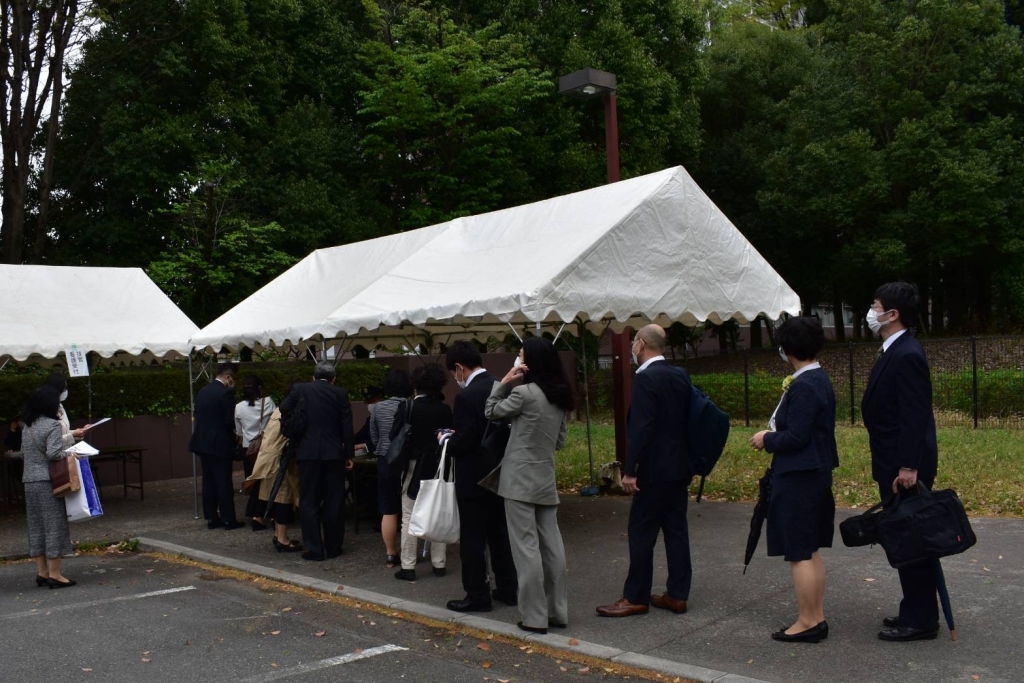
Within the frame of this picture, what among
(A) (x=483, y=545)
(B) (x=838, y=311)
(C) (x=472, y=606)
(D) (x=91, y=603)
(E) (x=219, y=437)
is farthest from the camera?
→ (B) (x=838, y=311)

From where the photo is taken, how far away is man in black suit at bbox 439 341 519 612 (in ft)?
20.8

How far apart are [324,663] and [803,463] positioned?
3.12 meters

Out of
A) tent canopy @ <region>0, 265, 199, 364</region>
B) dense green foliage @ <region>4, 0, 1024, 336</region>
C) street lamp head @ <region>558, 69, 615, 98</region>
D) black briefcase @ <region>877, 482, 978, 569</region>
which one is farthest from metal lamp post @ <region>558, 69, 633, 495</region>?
dense green foliage @ <region>4, 0, 1024, 336</region>

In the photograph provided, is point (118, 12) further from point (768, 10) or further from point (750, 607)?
point (768, 10)

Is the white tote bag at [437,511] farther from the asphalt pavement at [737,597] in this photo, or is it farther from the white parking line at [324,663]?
the white parking line at [324,663]

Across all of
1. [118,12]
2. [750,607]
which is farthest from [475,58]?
[750,607]

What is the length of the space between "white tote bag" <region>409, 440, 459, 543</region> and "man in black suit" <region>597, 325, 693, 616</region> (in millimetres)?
1315

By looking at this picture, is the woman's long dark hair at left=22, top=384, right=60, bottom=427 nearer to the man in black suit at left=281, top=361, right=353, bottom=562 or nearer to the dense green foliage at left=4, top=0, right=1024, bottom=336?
the man in black suit at left=281, top=361, right=353, bottom=562

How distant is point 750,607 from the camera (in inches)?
251

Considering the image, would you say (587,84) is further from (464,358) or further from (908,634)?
(908,634)

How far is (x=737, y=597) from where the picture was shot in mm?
6633

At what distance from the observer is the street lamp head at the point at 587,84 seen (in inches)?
458

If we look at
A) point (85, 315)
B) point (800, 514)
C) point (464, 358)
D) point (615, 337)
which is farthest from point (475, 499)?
point (85, 315)

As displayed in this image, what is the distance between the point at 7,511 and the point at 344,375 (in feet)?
24.1
